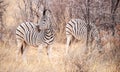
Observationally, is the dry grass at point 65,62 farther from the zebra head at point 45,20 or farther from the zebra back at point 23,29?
the zebra head at point 45,20

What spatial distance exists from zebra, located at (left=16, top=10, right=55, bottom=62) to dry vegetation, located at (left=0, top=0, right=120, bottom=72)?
0.96 feet

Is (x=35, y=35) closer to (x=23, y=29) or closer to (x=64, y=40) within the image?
(x=23, y=29)

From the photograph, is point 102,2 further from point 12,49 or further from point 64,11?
point 12,49

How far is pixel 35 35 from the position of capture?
8.55 meters

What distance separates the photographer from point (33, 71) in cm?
771

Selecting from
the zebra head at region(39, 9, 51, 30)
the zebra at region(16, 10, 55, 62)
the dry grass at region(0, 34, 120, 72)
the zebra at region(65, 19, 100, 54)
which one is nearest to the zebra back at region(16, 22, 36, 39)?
the zebra at region(16, 10, 55, 62)

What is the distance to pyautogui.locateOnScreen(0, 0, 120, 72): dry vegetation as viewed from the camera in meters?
7.79

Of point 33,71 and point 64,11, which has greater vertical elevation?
point 64,11

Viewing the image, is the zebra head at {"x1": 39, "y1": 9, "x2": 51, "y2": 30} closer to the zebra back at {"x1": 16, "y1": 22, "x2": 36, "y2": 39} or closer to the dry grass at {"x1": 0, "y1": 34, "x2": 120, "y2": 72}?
the zebra back at {"x1": 16, "y1": 22, "x2": 36, "y2": 39}

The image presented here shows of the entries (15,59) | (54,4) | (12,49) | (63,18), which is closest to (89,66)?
(15,59)

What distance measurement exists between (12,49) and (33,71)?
158 centimetres

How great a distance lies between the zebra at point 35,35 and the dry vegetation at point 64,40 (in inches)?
11.5

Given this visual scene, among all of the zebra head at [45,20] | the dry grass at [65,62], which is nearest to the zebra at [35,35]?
the zebra head at [45,20]

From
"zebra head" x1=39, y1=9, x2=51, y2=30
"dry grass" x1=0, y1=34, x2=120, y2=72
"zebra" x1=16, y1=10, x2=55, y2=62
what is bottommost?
"dry grass" x1=0, y1=34, x2=120, y2=72
